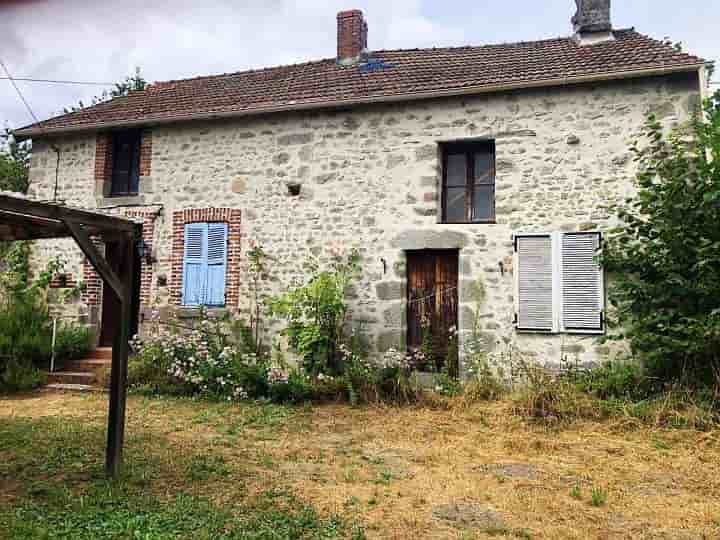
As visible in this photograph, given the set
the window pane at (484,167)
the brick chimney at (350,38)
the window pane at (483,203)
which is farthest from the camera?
the brick chimney at (350,38)

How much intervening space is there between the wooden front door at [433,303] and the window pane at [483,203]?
629 millimetres

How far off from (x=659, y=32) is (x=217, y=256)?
757 centimetres

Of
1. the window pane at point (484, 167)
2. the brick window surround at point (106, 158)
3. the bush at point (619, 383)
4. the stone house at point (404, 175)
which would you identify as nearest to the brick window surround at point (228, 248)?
the stone house at point (404, 175)

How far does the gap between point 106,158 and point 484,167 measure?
6312mm

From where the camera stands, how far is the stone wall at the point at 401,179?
7824 mm

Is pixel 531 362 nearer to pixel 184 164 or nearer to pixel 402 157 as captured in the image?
pixel 402 157

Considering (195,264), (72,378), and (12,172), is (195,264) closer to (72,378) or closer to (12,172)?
(72,378)

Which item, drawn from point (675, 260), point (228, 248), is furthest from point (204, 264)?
point (675, 260)

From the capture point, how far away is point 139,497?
13.4ft

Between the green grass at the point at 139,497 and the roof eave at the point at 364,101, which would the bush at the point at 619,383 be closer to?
the roof eave at the point at 364,101

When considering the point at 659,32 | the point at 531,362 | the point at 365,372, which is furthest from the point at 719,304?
the point at 659,32

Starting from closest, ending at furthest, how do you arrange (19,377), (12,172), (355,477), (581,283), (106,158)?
(355,477)
(581,283)
(19,377)
(106,158)
(12,172)

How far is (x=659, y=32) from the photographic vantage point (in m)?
9.16

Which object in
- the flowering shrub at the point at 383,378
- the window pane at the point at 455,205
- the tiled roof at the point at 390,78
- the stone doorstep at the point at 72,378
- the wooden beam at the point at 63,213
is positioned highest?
the tiled roof at the point at 390,78
